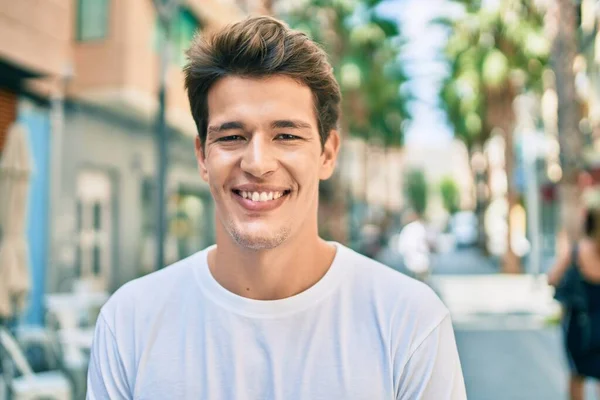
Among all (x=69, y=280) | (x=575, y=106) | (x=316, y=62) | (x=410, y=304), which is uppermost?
(x=575, y=106)

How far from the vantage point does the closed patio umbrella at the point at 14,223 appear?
6777 mm

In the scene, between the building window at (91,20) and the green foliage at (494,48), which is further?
the green foliage at (494,48)

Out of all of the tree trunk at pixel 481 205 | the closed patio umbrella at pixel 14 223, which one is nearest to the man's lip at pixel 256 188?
the closed patio umbrella at pixel 14 223

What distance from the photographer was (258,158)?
165 centimetres

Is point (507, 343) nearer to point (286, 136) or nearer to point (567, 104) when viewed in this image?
point (567, 104)

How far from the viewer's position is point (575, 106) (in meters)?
12.7

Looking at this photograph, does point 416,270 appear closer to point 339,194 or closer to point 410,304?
point 339,194

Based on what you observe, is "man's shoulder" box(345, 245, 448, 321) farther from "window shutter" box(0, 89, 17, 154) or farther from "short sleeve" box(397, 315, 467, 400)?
"window shutter" box(0, 89, 17, 154)

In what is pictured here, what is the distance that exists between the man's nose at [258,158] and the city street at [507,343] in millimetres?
5835

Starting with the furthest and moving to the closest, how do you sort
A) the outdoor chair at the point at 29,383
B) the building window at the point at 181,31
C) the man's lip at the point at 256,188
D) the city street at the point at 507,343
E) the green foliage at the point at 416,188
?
the green foliage at the point at 416,188 < the building window at the point at 181,31 < the city street at the point at 507,343 < the outdoor chair at the point at 29,383 < the man's lip at the point at 256,188

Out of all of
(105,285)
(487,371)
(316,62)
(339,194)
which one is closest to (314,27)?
(339,194)

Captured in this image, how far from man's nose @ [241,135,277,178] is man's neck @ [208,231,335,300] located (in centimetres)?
20

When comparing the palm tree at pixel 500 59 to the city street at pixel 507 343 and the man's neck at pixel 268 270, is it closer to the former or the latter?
the city street at pixel 507 343

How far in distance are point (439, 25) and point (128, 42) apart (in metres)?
15.5
